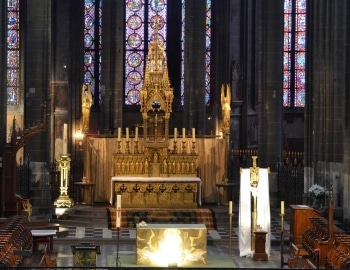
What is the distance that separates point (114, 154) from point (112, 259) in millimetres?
8157

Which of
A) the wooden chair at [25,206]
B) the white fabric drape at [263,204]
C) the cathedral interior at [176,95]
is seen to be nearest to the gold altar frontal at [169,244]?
the white fabric drape at [263,204]

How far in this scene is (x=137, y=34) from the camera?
45344 mm

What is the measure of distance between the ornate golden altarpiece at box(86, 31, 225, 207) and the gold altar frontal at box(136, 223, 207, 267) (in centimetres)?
802

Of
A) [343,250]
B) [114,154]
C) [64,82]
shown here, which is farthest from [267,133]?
[343,250]

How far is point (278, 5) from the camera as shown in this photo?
1390 inches

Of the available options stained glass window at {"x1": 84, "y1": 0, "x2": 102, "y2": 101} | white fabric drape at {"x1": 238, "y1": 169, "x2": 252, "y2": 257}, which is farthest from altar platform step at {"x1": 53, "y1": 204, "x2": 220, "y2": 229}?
stained glass window at {"x1": 84, "y1": 0, "x2": 102, "y2": 101}

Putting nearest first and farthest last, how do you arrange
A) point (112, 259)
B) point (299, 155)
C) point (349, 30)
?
1. point (112, 259)
2. point (349, 30)
3. point (299, 155)

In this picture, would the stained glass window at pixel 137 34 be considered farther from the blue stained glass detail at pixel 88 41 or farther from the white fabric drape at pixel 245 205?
the white fabric drape at pixel 245 205

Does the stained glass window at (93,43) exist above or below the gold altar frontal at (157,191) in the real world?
above

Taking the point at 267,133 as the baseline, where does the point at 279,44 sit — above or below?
above

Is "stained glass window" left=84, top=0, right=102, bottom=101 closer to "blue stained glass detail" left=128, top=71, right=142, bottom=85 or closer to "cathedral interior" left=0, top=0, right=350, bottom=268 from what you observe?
"cathedral interior" left=0, top=0, right=350, bottom=268

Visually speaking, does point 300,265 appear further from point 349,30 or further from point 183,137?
point 183,137

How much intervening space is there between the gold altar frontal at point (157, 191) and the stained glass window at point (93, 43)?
13160 mm

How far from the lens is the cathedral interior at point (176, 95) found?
31.9m
